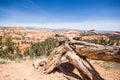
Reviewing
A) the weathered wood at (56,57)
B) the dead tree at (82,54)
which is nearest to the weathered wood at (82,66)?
the dead tree at (82,54)

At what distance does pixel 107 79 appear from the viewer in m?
6.59

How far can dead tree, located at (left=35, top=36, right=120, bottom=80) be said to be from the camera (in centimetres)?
543

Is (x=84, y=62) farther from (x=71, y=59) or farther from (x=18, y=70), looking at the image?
(x=18, y=70)

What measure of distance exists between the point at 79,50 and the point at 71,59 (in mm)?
629

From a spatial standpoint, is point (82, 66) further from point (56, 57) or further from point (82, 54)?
point (56, 57)

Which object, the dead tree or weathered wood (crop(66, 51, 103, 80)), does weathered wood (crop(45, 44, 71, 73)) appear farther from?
weathered wood (crop(66, 51, 103, 80))

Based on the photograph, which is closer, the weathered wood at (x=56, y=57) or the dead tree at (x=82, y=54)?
the dead tree at (x=82, y=54)

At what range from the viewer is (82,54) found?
244 inches

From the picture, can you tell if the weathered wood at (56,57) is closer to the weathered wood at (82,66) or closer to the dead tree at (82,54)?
the dead tree at (82,54)

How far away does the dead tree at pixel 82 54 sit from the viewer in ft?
17.8

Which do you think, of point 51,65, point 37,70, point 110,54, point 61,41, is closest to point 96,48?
point 110,54

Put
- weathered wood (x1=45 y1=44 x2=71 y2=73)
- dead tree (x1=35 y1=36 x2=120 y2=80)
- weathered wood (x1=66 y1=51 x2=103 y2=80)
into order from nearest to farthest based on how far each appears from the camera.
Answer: dead tree (x1=35 y1=36 x2=120 y2=80)
weathered wood (x1=66 y1=51 x2=103 y2=80)
weathered wood (x1=45 y1=44 x2=71 y2=73)

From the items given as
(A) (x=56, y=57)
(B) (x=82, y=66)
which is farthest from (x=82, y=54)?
(A) (x=56, y=57)

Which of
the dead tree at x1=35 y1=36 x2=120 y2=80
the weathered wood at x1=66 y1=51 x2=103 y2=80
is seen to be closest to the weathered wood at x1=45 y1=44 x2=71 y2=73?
the dead tree at x1=35 y1=36 x2=120 y2=80
